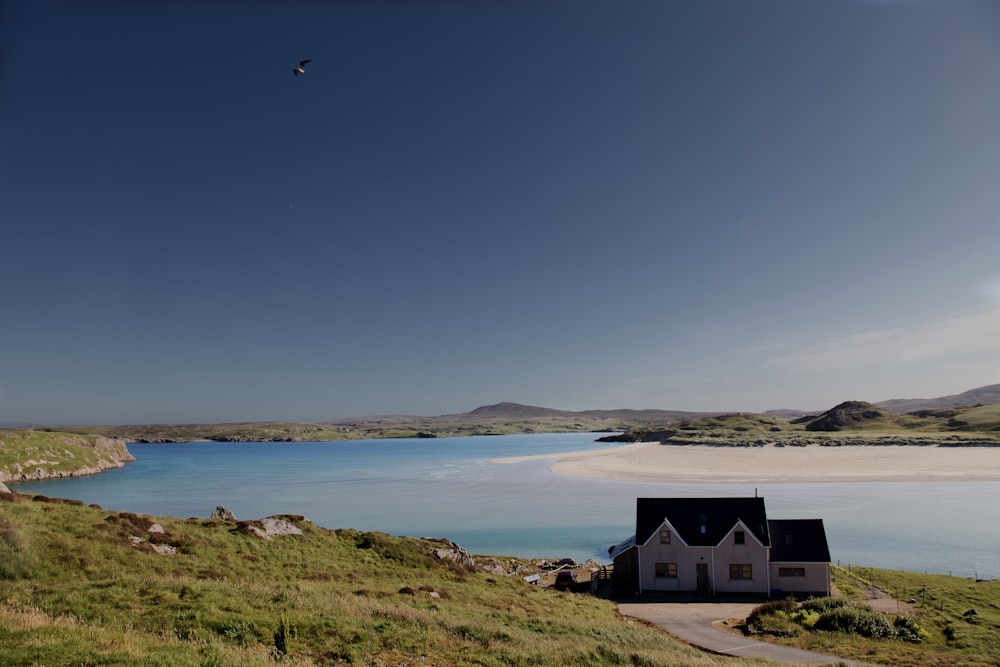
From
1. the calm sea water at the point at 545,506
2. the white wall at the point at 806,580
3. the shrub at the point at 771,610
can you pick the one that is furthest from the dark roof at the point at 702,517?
the calm sea water at the point at 545,506

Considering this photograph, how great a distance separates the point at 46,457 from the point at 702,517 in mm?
126862

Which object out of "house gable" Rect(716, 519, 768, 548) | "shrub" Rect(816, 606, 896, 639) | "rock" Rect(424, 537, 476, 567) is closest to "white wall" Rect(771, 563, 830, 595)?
"house gable" Rect(716, 519, 768, 548)

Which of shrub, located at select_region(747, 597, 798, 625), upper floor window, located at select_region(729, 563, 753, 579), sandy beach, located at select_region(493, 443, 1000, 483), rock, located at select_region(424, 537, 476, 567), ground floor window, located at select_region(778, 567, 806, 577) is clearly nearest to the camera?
shrub, located at select_region(747, 597, 798, 625)

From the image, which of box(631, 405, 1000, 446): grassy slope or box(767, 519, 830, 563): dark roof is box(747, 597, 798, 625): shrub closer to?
box(767, 519, 830, 563): dark roof

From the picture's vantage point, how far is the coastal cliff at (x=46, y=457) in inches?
3789

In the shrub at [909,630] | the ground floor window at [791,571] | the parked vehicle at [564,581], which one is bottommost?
the parked vehicle at [564,581]

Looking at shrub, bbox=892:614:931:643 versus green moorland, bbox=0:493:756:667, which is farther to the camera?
shrub, bbox=892:614:931:643

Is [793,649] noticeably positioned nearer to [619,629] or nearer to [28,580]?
[619,629]

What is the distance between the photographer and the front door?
3666cm

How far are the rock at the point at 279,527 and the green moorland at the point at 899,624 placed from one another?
2835 cm

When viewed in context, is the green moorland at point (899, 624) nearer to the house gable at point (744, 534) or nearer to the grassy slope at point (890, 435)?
the house gable at point (744, 534)

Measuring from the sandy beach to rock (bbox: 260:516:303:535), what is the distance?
74930 millimetres

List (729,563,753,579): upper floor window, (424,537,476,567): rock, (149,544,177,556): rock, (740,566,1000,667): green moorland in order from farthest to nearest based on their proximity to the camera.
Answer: (424,537,476,567): rock < (729,563,753,579): upper floor window < (149,544,177,556): rock < (740,566,1000,667): green moorland

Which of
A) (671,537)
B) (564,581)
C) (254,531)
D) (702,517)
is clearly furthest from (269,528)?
(702,517)
